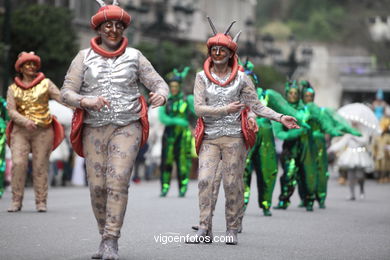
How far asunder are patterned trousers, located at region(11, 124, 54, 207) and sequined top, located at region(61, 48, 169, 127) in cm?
480

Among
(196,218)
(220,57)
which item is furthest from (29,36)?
(220,57)

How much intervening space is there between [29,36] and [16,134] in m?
13.9

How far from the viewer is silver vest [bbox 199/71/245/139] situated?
10.1 meters

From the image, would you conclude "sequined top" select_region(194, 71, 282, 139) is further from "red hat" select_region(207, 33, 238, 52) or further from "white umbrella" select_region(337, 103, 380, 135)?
"white umbrella" select_region(337, 103, 380, 135)

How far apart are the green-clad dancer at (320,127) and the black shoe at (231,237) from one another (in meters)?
5.35

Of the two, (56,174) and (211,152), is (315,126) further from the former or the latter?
(56,174)

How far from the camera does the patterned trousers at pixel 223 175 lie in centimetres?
1002

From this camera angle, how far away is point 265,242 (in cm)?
1032

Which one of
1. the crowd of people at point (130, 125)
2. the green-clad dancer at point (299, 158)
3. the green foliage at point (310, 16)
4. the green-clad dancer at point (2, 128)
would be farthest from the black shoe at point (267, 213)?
the green foliage at point (310, 16)

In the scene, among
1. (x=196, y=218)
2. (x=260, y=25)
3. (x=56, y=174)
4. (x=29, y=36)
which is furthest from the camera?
(x=260, y=25)

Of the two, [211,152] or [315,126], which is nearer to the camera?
[211,152]

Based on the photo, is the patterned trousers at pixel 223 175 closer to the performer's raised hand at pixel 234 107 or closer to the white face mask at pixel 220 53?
the performer's raised hand at pixel 234 107

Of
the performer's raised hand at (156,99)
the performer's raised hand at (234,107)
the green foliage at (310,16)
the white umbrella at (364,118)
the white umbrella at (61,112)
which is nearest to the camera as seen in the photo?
the performer's raised hand at (156,99)

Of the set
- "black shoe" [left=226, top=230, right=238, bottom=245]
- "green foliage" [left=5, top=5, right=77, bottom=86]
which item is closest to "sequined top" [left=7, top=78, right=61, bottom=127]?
"black shoe" [left=226, top=230, right=238, bottom=245]
